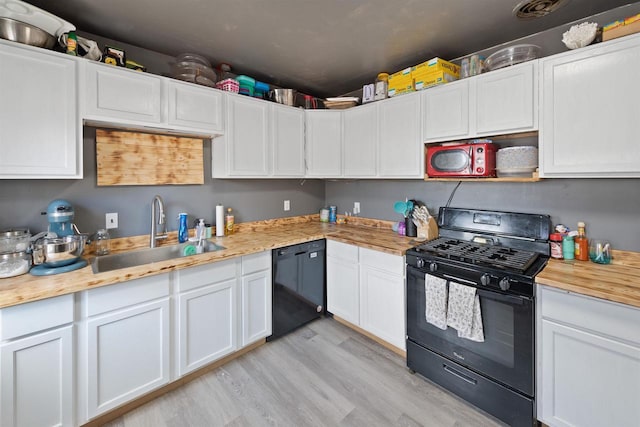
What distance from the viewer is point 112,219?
82.2 inches

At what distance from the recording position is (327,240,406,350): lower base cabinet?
7.34ft

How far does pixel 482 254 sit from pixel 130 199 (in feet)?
8.79

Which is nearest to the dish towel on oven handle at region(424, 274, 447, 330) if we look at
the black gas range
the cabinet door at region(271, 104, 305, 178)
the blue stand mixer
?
the black gas range

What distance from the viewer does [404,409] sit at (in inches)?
70.1

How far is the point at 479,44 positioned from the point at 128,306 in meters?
3.17

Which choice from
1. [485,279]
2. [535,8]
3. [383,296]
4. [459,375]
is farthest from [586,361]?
[535,8]

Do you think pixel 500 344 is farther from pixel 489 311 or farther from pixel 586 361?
pixel 586 361

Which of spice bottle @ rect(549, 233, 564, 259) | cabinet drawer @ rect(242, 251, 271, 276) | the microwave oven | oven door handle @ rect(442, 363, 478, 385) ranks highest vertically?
the microwave oven

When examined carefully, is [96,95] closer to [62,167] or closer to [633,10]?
[62,167]

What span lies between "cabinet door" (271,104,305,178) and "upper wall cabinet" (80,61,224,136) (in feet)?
1.89

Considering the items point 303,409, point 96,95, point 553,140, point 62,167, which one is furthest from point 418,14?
point 303,409

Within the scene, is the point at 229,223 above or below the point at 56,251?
above

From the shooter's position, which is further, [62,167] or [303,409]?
[303,409]

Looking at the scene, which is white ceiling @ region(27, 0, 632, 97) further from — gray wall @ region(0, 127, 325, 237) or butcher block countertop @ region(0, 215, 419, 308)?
butcher block countertop @ region(0, 215, 419, 308)
